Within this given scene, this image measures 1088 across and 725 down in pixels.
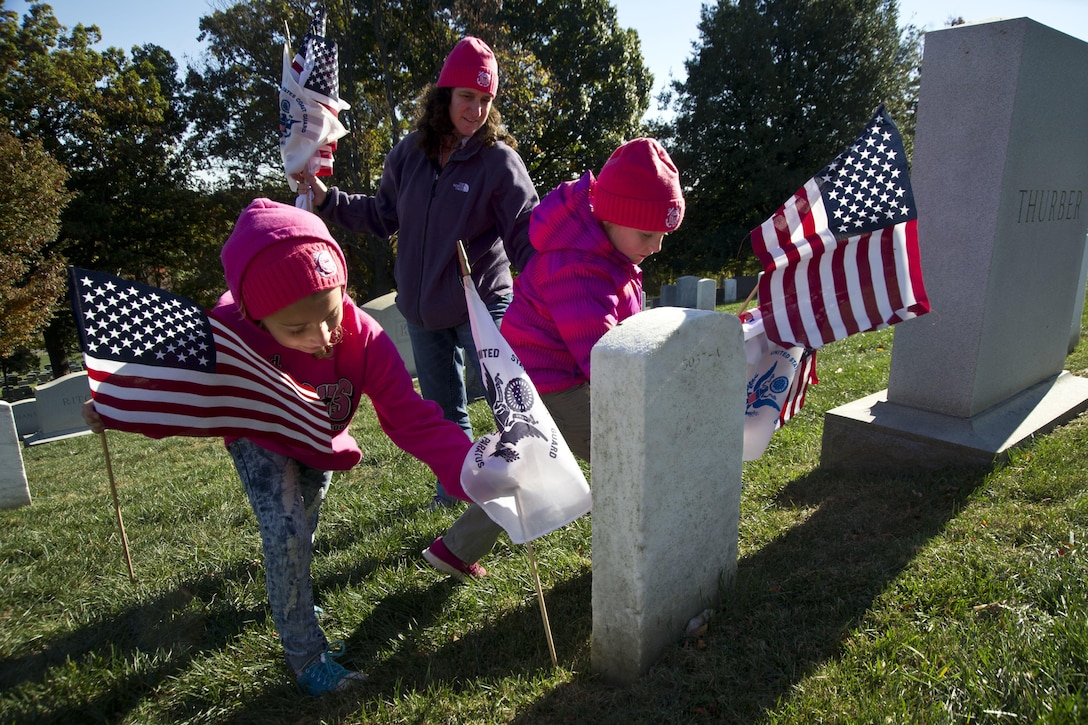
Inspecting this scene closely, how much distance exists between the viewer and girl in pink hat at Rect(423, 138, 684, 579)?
2557 millimetres

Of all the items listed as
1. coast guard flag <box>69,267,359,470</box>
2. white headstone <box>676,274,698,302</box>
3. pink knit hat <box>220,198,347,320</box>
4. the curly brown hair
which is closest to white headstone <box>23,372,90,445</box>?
white headstone <box>676,274,698,302</box>

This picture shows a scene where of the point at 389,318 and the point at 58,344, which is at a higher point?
the point at 389,318

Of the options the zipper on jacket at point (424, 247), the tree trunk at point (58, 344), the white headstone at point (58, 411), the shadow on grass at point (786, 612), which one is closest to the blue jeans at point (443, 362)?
the zipper on jacket at point (424, 247)

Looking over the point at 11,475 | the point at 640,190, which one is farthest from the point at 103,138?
the point at 640,190

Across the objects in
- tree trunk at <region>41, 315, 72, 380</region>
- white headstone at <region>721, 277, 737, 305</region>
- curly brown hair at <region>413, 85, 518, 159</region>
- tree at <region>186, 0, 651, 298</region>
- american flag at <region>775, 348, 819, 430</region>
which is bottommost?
tree trunk at <region>41, 315, 72, 380</region>

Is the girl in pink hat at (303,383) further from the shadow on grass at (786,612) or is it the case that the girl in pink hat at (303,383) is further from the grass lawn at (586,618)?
the shadow on grass at (786,612)

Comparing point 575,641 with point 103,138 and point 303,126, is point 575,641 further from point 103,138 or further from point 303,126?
point 103,138

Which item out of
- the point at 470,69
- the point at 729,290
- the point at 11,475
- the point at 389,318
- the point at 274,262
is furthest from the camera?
the point at 729,290

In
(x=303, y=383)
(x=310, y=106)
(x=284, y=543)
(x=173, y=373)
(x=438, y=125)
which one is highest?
(x=310, y=106)

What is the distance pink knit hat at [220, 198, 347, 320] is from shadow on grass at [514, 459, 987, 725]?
150 cm

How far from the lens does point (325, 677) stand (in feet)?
7.79

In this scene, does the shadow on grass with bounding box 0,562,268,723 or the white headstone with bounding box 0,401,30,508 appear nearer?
the shadow on grass with bounding box 0,562,268,723

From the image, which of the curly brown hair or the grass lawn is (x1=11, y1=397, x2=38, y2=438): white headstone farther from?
the curly brown hair

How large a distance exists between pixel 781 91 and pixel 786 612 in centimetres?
2943
